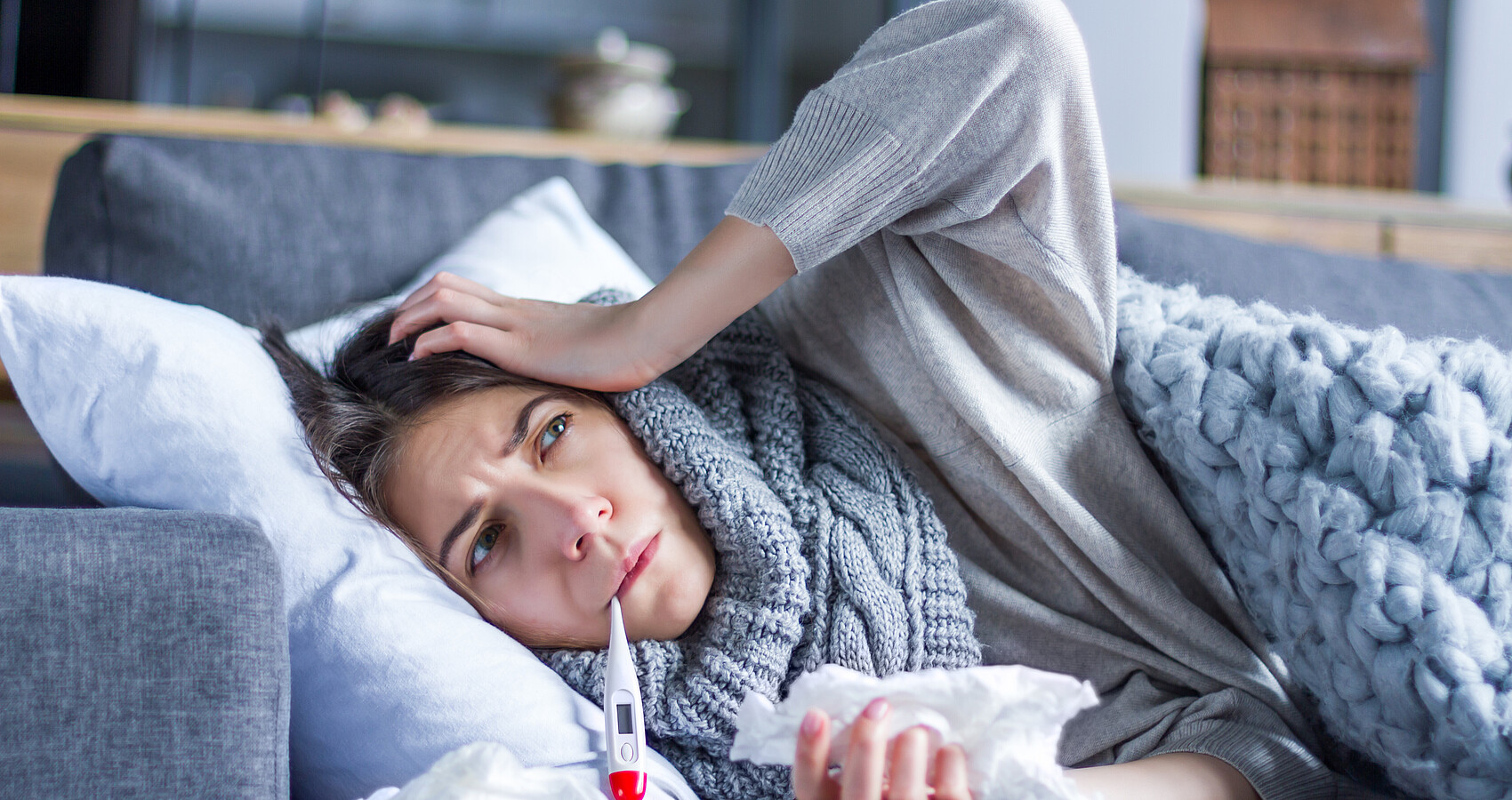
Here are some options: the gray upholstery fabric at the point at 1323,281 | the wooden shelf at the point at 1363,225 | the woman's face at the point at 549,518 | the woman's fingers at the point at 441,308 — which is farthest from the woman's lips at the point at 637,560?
the wooden shelf at the point at 1363,225

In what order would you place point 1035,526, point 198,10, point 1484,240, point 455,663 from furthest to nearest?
point 198,10, point 1484,240, point 1035,526, point 455,663

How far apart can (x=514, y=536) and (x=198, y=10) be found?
2899 millimetres

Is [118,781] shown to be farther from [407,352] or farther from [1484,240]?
[1484,240]

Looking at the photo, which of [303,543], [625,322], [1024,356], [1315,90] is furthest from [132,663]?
[1315,90]

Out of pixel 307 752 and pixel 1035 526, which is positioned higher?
pixel 1035 526

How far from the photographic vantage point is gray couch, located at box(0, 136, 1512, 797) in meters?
0.53

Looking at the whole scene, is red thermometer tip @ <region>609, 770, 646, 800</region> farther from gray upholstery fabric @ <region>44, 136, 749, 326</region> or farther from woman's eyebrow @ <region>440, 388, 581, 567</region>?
gray upholstery fabric @ <region>44, 136, 749, 326</region>

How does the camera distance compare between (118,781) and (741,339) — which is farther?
(741,339)

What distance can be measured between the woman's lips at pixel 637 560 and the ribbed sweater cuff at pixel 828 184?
0.24 meters

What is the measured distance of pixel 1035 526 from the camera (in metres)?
0.80

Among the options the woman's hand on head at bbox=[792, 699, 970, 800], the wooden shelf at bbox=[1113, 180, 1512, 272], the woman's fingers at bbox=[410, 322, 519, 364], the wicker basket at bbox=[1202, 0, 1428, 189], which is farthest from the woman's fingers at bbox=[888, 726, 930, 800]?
the wicker basket at bbox=[1202, 0, 1428, 189]

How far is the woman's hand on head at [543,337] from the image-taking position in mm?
782

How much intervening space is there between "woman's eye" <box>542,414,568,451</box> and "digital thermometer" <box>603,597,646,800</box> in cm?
18

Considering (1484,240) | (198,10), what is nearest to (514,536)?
(1484,240)
